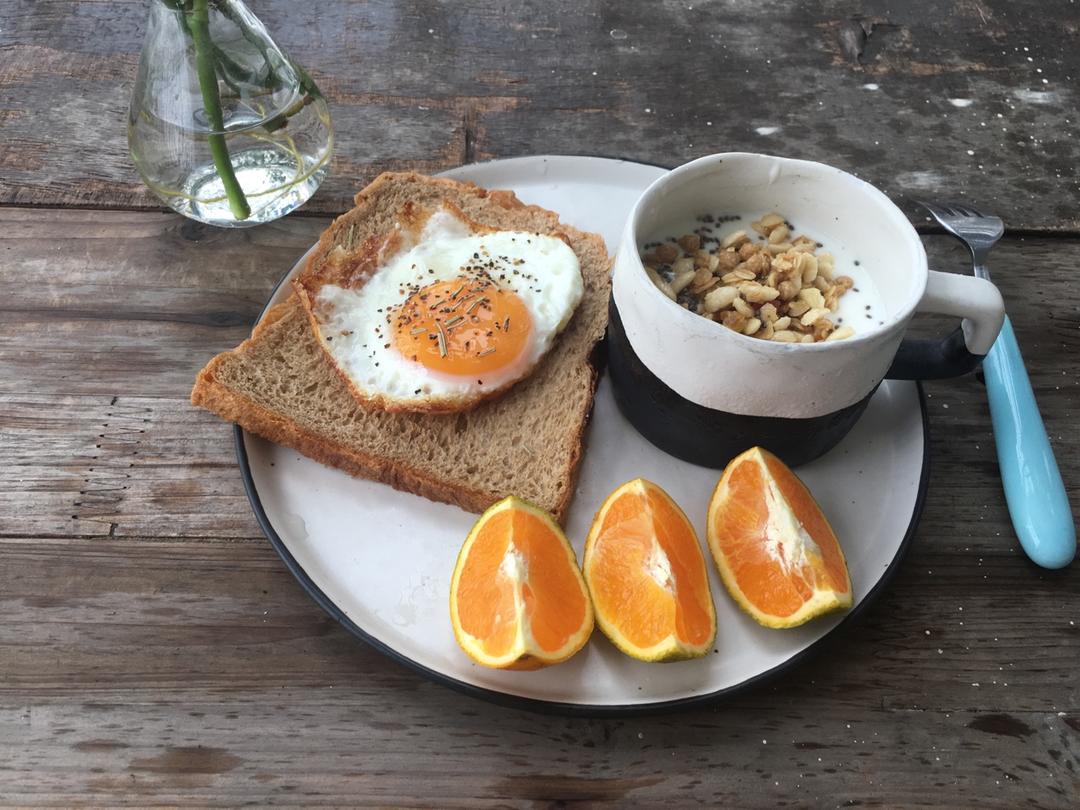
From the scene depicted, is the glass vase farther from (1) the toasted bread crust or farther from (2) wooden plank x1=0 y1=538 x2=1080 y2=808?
(2) wooden plank x1=0 y1=538 x2=1080 y2=808

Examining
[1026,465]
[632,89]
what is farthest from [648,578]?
[632,89]

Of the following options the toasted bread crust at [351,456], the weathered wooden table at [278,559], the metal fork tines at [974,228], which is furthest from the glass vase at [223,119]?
the metal fork tines at [974,228]

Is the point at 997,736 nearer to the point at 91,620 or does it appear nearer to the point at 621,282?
the point at 621,282

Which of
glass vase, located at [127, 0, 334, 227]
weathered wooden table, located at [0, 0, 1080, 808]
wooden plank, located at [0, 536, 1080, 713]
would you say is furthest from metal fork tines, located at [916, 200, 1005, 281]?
glass vase, located at [127, 0, 334, 227]

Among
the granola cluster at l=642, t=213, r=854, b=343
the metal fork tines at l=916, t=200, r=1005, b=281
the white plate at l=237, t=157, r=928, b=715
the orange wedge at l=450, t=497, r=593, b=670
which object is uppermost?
the granola cluster at l=642, t=213, r=854, b=343

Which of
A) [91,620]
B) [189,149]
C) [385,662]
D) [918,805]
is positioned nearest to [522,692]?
[385,662]

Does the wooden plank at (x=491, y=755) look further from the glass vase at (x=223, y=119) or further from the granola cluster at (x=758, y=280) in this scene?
the glass vase at (x=223, y=119)
